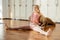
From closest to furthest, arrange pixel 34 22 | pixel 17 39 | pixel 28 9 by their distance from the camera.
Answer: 1. pixel 17 39
2. pixel 34 22
3. pixel 28 9

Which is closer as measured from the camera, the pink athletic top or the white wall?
the pink athletic top

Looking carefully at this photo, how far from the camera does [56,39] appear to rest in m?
4.00

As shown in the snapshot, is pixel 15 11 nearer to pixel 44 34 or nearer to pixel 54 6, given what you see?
pixel 54 6

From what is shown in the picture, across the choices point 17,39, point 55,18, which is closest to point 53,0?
point 55,18

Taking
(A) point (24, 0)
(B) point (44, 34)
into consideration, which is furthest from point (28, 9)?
(B) point (44, 34)

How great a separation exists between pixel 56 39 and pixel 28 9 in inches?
222

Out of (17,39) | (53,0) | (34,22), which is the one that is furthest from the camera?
(53,0)

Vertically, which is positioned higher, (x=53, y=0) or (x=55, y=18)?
(x=53, y=0)

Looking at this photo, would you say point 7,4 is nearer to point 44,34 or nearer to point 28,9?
point 28,9

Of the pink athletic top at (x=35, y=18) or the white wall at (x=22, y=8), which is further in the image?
the white wall at (x=22, y=8)

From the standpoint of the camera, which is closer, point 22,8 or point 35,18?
point 35,18

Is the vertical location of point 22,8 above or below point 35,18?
above

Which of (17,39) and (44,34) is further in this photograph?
(44,34)

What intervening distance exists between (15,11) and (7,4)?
56cm
